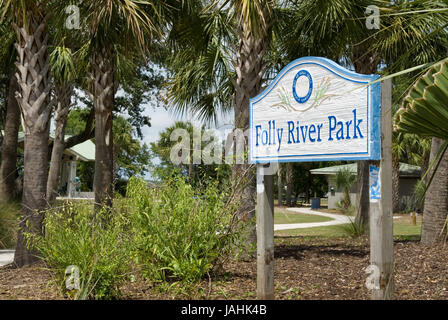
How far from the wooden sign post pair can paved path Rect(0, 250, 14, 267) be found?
5.23m

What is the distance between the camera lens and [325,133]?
15.1 ft

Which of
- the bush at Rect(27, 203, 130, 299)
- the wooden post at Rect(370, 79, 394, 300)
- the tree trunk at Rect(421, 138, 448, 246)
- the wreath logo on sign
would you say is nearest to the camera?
the wooden post at Rect(370, 79, 394, 300)

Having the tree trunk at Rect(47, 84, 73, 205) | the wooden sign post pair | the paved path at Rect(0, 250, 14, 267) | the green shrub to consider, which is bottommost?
the paved path at Rect(0, 250, 14, 267)

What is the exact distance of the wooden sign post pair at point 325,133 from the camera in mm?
4234

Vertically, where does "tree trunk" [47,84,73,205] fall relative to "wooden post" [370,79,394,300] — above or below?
above

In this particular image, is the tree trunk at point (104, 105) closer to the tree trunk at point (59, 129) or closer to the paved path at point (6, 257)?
the paved path at point (6, 257)

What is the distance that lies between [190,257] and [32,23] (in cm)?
473

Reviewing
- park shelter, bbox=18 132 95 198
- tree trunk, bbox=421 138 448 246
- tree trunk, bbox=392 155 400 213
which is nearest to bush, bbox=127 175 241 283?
tree trunk, bbox=421 138 448 246

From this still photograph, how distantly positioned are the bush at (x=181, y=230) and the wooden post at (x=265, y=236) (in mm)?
592

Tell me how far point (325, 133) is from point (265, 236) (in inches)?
50.2

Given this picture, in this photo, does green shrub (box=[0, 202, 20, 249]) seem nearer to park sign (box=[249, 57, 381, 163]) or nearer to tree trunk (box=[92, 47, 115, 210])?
tree trunk (box=[92, 47, 115, 210])

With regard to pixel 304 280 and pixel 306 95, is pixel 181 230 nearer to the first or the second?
pixel 304 280

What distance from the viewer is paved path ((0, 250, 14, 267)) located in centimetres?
837

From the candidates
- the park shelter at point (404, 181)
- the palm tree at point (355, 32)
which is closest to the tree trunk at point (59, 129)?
the palm tree at point (355, 32)
